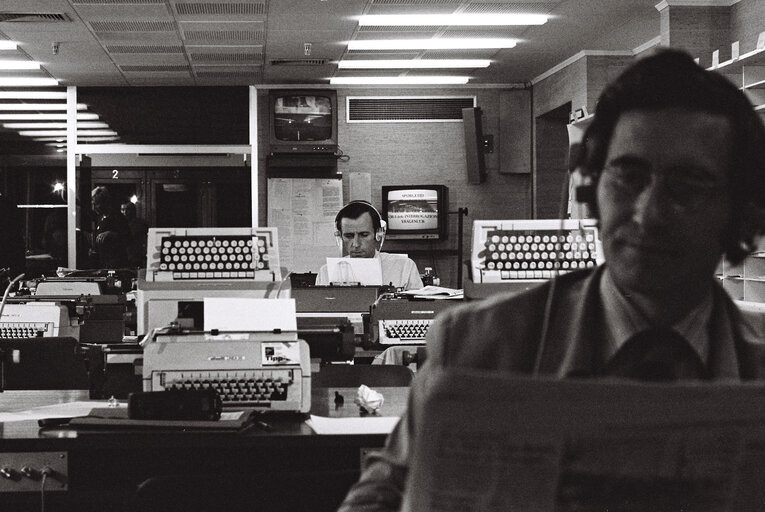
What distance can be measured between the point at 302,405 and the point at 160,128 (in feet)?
28.0

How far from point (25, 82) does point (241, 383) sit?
8471 mm

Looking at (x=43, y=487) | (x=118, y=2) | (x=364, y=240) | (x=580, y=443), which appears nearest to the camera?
(x=580, y=443)

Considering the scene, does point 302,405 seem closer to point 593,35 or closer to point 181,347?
point 181,347

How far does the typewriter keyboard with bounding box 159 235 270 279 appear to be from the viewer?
3.40 m

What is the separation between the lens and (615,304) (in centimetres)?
101

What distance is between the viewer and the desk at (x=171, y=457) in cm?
233

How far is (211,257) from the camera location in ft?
11.2

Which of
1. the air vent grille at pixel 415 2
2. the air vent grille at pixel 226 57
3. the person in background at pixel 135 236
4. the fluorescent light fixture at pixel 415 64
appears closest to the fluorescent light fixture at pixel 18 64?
the air vent grille at pixel 226 57

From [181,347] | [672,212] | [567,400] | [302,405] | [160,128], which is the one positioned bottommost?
[302,405]

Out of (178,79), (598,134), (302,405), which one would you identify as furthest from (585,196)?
(178,79)

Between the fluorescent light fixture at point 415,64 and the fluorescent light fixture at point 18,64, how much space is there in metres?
3.06

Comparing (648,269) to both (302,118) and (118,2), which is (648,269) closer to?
(118,2)

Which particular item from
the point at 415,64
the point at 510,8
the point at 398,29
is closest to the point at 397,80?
the point at 415,64

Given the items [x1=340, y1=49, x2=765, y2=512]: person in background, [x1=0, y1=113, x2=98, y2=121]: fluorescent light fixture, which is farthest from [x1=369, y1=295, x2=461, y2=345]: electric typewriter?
[x1=0, y1=113, x2=98, y2=121]: fluorescent light fixture
